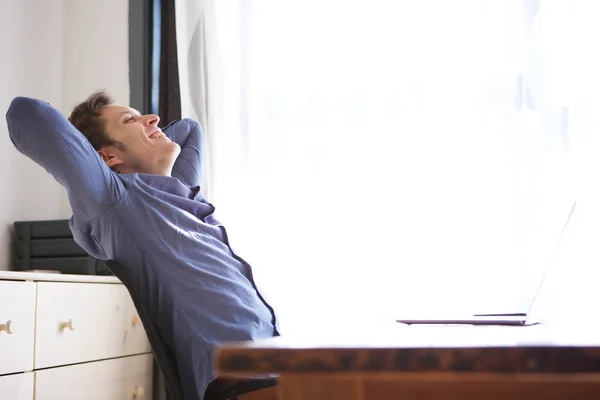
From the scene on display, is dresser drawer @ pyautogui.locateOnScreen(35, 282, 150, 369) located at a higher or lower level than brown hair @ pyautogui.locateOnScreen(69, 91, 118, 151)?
lower

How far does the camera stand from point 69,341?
2.18 metres

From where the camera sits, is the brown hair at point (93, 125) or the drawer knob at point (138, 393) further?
the drawer knob at point (138, 393)

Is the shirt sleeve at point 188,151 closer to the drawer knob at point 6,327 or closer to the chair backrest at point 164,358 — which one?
the drawer knob at point 6,327

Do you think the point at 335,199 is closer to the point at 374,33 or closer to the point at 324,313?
the point at 324,313

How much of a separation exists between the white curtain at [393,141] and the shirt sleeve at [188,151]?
68 centimetres

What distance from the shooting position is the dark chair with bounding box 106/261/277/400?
1.10 meters

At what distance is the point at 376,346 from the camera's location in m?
0.36

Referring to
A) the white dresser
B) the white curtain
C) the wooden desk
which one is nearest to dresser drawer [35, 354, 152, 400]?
the white dresser

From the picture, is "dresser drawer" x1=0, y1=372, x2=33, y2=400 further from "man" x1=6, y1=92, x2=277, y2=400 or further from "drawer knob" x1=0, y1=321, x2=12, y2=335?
"man" x1=6, y1=92, x2=277, y2=400

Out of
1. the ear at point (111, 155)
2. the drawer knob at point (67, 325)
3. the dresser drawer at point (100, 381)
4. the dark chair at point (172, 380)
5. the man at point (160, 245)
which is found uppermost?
the ear at point (111, 155)

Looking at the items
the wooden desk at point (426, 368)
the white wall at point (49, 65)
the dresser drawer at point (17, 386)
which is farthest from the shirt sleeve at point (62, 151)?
the white wall at point (49, 65)

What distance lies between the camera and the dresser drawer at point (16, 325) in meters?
1.85

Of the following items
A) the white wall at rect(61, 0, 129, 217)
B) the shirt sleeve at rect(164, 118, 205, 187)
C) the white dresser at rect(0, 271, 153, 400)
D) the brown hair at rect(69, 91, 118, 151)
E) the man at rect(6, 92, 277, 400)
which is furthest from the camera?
the white wall at rect(61, 0, 129, 217)

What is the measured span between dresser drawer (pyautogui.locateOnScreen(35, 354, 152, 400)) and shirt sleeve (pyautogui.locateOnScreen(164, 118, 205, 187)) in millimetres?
671
